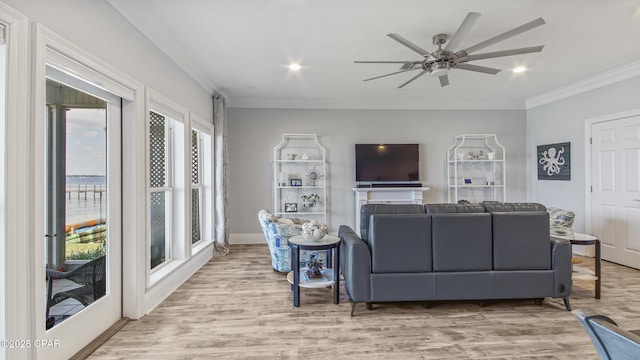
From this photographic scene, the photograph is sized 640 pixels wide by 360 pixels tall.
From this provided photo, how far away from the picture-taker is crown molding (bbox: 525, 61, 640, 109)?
4.19 metres

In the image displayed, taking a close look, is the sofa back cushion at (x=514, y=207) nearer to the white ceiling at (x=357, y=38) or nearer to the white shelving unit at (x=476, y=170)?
the white ceiling at (x=357, y=38)

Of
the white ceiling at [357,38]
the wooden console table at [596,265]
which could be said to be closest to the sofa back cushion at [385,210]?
the wooden console table at [596,265]

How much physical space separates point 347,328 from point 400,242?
885 millimetres

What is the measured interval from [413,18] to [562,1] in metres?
1.21

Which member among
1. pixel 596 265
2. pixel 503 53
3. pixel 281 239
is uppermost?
pixel 503 53

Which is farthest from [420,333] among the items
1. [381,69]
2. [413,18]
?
[381,69]

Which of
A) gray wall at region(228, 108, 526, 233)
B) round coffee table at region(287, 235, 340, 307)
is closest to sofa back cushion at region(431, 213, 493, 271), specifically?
round coffee table at region(287, 235, 340, 307)

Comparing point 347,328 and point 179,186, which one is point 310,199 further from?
point 347,328

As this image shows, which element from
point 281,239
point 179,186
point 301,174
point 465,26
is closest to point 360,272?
point 281,239

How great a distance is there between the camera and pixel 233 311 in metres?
2.96

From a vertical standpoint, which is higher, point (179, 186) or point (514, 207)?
point (179, 186)

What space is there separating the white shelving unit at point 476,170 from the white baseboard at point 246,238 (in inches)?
152

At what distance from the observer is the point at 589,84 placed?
188 inches

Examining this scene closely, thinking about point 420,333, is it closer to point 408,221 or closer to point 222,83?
point 408,221
